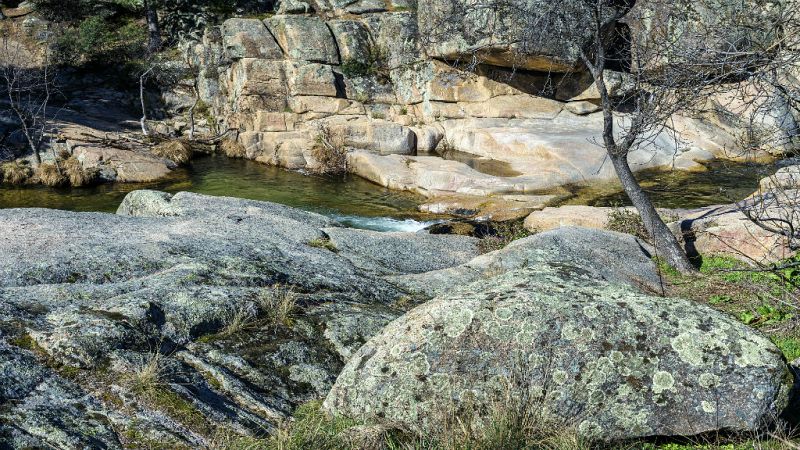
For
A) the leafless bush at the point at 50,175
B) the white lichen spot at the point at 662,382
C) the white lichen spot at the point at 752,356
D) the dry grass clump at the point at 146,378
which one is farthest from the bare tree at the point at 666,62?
the leafless bush at the point at 50,175

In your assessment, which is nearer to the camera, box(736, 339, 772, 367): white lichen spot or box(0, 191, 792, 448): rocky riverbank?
box(0, 191, 792, 448): rocky riverbank

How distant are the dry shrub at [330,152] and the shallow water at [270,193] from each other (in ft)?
2.44

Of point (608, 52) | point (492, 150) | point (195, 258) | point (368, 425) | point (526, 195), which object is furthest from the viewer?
point (608, 52)

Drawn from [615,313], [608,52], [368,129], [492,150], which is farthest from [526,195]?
[615,313]

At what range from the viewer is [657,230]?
13.4 metres

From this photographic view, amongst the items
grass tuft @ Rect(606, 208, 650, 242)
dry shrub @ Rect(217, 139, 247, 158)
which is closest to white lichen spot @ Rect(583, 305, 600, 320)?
grass tuft @ Rect(606, 208, 650, 242)

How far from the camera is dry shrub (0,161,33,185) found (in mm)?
25875

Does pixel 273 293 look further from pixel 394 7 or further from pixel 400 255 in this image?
pixel 394 7

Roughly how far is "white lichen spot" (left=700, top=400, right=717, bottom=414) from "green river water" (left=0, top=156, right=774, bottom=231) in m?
15.3

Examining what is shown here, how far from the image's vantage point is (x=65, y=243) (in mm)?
9859

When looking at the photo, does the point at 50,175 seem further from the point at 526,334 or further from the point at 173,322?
the point at 526,334

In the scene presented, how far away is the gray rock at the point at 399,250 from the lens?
11672mm

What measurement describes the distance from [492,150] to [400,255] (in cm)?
1626

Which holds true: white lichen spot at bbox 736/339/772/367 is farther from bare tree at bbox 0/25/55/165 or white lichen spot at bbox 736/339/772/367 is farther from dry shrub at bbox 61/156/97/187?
bare tree at bbox 0/25/55/165
